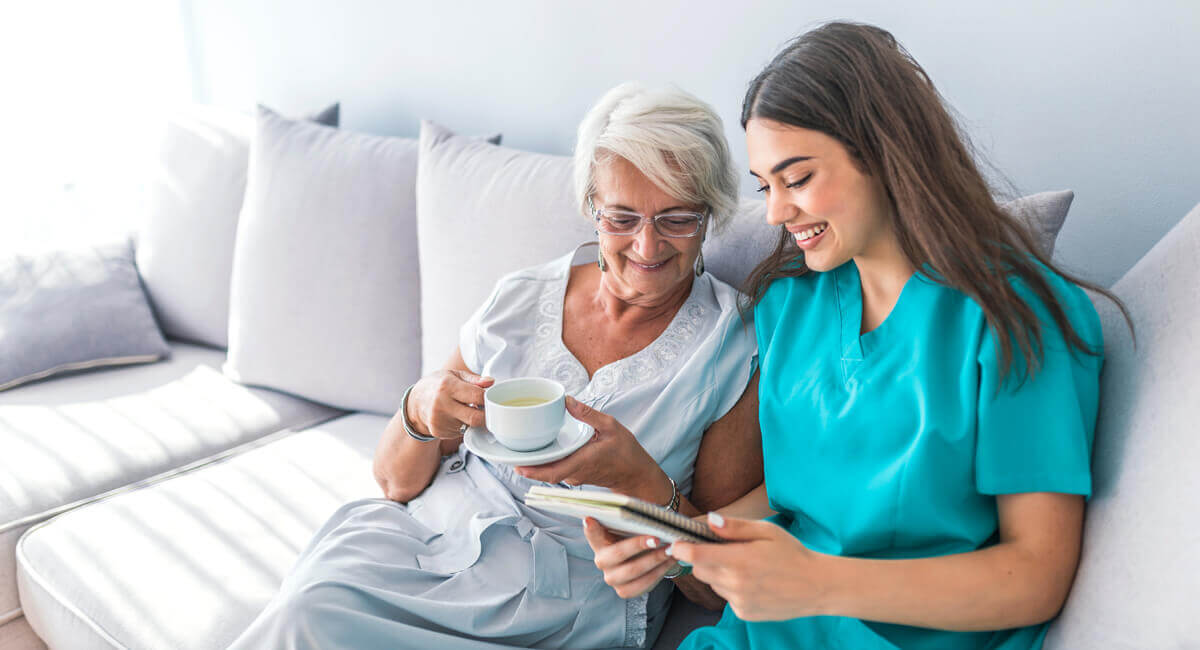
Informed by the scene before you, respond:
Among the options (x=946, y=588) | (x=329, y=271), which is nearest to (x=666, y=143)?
(x=946, y=588)

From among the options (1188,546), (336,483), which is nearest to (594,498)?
(1188,546)

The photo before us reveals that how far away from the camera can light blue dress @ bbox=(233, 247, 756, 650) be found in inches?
46.8

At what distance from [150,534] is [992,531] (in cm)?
146

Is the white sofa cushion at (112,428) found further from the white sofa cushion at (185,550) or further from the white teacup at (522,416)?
the white teacup at (522,416)

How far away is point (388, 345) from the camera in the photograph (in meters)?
2.00

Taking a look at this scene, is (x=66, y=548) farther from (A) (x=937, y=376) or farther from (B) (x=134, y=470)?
(A) (x=937, y=376)

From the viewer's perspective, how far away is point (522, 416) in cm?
100

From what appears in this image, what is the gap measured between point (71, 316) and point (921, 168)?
219cm

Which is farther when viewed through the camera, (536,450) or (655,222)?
(655,222)

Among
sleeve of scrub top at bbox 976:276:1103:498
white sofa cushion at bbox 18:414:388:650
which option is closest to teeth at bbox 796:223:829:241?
sleeve of scrub top at bbox 976:276:1103:498

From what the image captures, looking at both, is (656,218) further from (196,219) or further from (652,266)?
(196,219)

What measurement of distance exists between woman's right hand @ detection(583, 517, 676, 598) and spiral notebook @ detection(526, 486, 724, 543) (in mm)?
116

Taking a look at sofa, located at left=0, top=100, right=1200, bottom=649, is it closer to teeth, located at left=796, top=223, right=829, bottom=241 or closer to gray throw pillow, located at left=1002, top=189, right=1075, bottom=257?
gray throw pillow, located at left=1002, top=189, right=1075, bottom=257

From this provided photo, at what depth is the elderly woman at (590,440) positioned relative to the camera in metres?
1.20
